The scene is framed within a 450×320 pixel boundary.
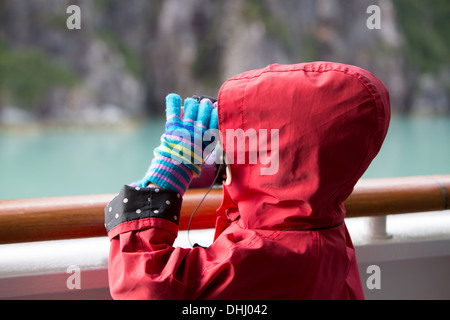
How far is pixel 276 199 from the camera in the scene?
0.46m

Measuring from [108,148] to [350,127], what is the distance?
11125mm

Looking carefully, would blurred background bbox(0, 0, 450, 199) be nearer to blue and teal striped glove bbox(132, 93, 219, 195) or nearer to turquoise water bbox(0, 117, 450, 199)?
turquoise water bbox(0, 117, 450, 199)

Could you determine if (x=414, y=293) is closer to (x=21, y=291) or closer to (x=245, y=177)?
(x=245, y=177)

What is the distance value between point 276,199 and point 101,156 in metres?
9.79

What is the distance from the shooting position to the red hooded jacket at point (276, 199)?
0.43 m

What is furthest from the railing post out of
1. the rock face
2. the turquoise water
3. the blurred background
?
the rock face

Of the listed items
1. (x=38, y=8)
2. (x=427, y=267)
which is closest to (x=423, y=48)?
(x=38, y=8)

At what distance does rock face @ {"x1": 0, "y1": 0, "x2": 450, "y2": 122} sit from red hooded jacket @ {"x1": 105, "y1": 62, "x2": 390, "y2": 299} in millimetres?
12929

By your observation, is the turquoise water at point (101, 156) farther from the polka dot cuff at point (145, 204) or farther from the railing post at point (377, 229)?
the polka dot cuff at point (145, 204)

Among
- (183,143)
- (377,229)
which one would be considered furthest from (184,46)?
(183,143)

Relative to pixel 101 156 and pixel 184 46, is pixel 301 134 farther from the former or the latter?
pixel 184 46

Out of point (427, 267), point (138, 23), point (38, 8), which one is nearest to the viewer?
point (427, 267)

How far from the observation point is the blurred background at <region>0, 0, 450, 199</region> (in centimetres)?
1292

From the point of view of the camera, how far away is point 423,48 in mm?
14414
